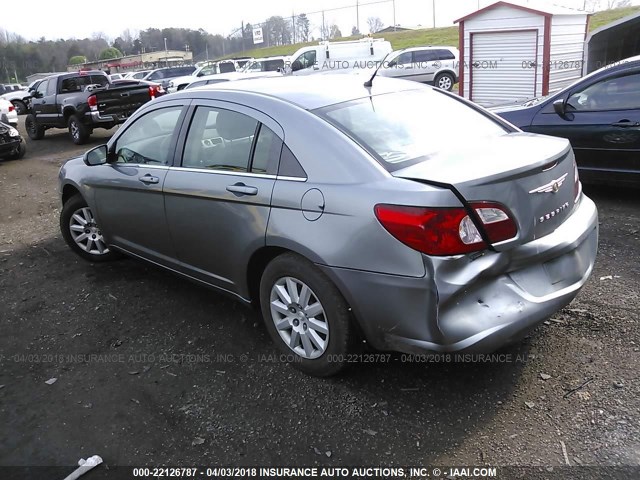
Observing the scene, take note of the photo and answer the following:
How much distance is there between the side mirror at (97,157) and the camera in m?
4.63

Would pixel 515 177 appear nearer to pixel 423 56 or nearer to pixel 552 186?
pixel 552 186

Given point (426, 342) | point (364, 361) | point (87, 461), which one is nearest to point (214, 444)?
point (87, 461)

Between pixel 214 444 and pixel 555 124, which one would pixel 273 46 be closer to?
pixel 555 124

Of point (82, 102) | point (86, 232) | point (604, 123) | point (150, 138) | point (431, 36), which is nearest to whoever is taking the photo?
point (150, 138)

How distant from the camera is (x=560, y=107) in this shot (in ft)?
20.0

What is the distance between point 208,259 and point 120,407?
41.4 inches

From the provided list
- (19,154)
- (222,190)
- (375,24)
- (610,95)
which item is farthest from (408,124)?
(375,24)

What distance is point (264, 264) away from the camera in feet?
11.2

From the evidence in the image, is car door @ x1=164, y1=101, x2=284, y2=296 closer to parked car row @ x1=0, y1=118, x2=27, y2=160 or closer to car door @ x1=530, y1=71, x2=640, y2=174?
car door @ x1=530, y1=71, x2=640, y2=174

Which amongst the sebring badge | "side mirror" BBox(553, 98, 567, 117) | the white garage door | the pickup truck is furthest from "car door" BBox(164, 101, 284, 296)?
the white garage door

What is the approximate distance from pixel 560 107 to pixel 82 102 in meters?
11.7

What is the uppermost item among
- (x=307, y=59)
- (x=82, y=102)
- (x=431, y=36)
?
(x=431, y=36)

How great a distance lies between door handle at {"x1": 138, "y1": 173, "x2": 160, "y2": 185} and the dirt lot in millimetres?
981

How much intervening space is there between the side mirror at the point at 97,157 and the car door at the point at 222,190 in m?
1.10
